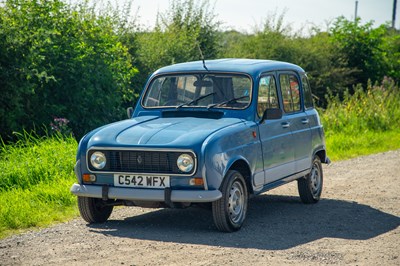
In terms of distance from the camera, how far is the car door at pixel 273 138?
9.64 m

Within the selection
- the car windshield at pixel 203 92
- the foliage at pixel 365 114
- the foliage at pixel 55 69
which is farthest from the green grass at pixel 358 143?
the car windshield at pixel 203 92

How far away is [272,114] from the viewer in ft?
31.3

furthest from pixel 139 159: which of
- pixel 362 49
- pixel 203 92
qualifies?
pixel 362 49

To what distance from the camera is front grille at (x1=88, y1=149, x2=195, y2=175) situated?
27.9ft

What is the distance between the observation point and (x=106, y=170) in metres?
8.78

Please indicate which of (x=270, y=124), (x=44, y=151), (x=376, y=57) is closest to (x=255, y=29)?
(x=376, y=57)

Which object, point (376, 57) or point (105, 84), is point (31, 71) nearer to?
point (105, 84)

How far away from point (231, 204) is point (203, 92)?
1.71 metres

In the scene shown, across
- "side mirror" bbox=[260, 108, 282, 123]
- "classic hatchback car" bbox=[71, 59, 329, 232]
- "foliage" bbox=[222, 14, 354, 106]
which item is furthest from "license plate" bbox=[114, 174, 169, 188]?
"foliage" bbox=[222, 14, 354, 106]

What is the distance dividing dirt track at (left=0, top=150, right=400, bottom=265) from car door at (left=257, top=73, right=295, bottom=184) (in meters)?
0.58

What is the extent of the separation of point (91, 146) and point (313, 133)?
3.51m

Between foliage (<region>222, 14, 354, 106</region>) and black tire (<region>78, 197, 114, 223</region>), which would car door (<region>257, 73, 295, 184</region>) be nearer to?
black tire (<region>78, 197, 114, 223</region>)

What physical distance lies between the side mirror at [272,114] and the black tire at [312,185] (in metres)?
1.66

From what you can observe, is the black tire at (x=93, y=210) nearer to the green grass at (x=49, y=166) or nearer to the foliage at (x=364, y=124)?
the green grass at (x=49, y=166)
